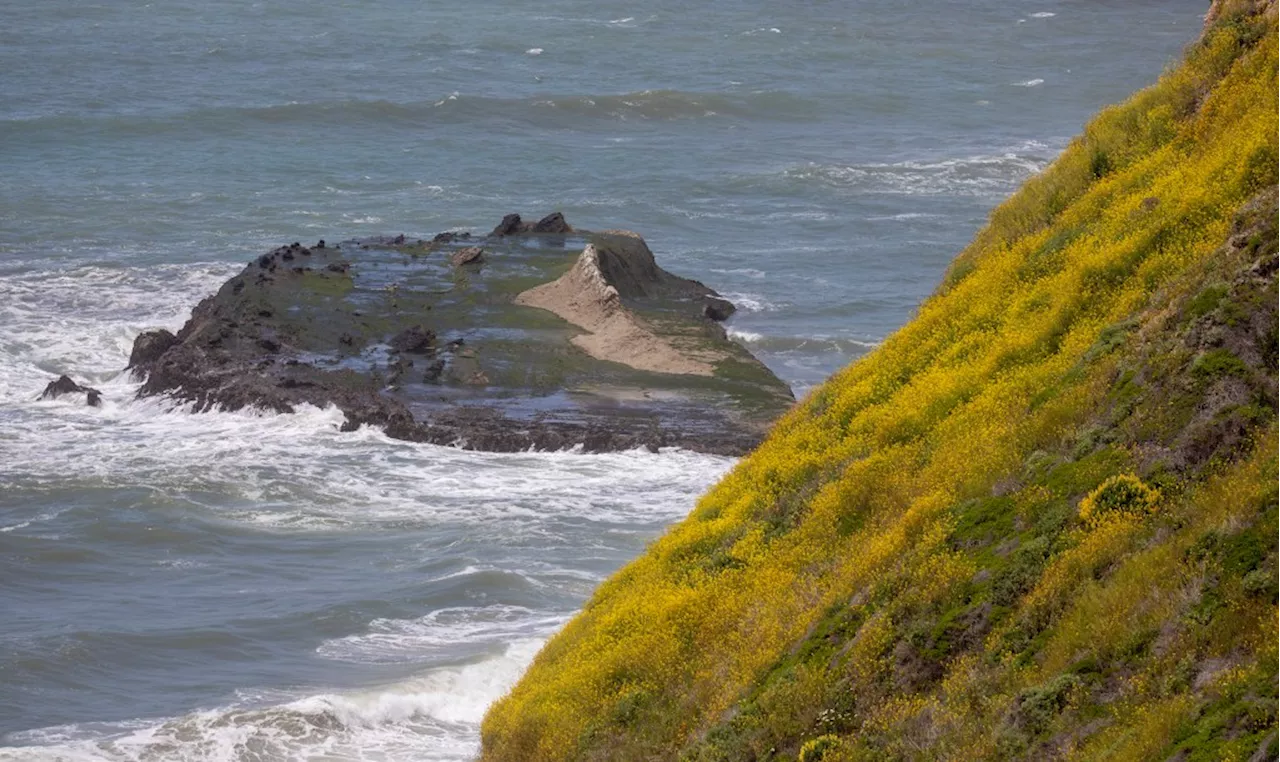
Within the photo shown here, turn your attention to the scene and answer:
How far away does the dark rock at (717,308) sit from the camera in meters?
48.3

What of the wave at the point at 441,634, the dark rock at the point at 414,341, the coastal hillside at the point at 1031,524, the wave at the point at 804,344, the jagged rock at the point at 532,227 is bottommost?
the wave at the point at 804,344

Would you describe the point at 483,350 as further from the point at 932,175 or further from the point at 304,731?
the point at 932,175

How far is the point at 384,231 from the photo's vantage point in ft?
200

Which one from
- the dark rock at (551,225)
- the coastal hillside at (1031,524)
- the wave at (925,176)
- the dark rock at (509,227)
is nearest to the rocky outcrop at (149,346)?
the dark rock at (509,227)

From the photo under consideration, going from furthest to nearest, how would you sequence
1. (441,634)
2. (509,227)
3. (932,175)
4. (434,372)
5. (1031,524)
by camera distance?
1. (932,175)
2. (509,227)
3. (434,372)
4. (441,634)
5. (1031,524)

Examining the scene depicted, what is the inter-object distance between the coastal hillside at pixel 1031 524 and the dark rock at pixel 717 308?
2763cm

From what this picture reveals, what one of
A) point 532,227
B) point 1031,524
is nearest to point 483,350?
point 532,227

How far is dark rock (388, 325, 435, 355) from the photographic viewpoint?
137 ft

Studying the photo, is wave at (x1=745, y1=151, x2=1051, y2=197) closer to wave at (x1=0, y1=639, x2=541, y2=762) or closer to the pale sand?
the pale sand

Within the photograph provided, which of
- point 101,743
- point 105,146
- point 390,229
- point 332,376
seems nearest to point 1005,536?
point 101,743

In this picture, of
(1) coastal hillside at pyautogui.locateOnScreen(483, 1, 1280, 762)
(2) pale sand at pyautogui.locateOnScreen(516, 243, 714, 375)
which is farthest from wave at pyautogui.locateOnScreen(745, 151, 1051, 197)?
(1) coastal hillside at pyautogui.locateOnScreen(483, 1, 1280, 762)

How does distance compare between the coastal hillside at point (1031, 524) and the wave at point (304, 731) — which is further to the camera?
the wave at point (304, 731)

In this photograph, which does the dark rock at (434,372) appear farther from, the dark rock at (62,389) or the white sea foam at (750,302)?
the white sea foam at (750,302)

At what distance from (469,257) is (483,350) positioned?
23.7ft
